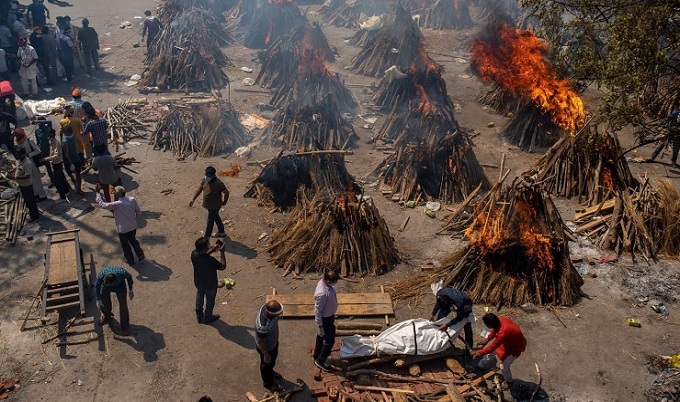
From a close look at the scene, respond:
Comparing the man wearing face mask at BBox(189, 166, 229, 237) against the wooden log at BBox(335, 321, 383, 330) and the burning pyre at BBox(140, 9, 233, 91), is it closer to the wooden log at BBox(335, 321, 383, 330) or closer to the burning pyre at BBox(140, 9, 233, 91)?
the wooden log at BBox(335, 321, 383, 330)

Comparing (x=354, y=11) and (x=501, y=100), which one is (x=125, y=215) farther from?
(x=354, y=11)

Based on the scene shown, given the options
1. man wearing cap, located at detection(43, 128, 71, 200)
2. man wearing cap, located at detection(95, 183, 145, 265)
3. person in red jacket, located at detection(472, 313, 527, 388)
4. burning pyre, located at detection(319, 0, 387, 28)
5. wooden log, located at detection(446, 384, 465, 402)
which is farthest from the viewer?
burning pyre, located at detection(319, 0, 387, 28)

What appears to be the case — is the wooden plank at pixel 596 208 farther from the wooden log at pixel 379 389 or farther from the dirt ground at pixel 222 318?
the wooden log at pixel 379 389

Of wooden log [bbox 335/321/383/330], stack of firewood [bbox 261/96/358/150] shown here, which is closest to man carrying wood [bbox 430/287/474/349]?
wooden log [bbox 335/321/383/330]

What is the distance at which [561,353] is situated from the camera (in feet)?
31.6

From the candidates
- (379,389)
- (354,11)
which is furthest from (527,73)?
(379,389)

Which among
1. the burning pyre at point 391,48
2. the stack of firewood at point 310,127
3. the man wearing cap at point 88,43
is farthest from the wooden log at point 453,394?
the man wearing cap at point 88,43

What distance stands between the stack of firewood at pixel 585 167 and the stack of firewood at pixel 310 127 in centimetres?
533

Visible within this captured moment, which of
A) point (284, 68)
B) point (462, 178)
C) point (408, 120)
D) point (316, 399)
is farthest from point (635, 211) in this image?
point (284, 68)

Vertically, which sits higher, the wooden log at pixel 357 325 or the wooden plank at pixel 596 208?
the wooden plank at pixel 596 208

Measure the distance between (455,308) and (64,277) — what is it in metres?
6.57

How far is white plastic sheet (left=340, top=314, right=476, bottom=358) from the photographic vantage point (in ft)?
29.3

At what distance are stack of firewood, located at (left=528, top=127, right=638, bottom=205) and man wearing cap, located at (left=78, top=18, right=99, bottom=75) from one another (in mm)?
16087

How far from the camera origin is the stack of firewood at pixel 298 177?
43.5 ft
